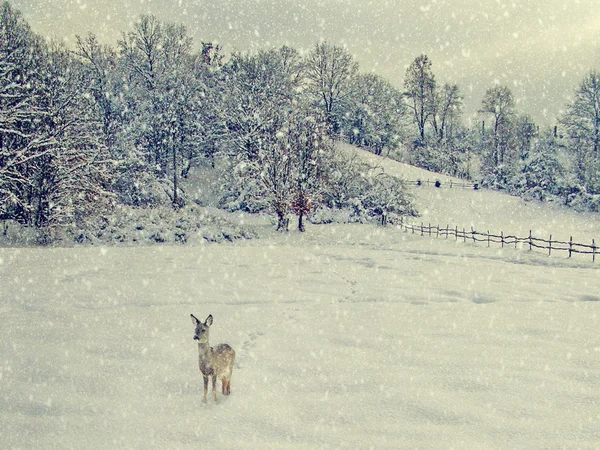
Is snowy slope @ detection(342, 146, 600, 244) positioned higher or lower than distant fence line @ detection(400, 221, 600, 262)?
higher

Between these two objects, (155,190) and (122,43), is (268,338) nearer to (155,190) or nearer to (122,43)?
(155,190)

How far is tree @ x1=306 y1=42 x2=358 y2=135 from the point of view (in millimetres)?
56406

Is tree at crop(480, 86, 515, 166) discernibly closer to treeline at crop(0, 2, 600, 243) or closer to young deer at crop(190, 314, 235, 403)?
treeline at crop(0, 2, 600, 243)

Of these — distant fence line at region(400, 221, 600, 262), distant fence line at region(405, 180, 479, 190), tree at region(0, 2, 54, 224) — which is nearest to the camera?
tree at region(0, 2, 54, 224)

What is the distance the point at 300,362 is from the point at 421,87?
2549 inches

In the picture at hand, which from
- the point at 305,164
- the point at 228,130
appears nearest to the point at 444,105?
the point at 228,130

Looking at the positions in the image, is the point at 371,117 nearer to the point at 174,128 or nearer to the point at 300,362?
the point at 174,128

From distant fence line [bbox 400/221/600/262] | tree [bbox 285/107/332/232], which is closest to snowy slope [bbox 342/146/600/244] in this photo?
distant fence line [bbox 400/221/600/262]

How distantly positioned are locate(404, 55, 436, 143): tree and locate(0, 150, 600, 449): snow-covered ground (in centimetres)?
5628

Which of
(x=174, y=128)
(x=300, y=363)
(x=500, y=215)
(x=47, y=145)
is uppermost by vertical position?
(x=174, y=128)

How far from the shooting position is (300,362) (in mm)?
6070

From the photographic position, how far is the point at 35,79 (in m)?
21.4

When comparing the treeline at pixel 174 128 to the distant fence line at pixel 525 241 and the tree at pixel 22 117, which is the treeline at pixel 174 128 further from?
the distant fence line at pixel 525 241

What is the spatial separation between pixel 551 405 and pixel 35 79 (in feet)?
81.4
